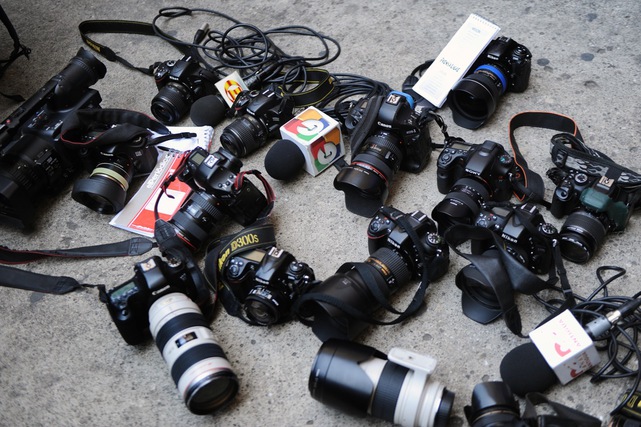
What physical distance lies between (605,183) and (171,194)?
181cm

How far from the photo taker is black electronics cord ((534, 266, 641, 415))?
204cm

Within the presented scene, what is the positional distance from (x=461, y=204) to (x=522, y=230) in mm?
288

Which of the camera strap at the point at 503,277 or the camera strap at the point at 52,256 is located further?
the camera strap at the point at 52,256

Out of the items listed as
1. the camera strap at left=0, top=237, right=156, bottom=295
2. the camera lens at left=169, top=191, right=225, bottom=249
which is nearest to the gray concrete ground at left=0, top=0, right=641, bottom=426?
the camera strap at left=0, top=237, right=156, bottom=295

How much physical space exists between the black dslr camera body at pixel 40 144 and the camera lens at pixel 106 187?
0.56 feet

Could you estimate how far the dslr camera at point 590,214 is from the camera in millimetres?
2330

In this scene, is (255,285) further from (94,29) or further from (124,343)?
(94,29)

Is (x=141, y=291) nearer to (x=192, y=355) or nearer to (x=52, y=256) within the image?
(x=192, y=355)

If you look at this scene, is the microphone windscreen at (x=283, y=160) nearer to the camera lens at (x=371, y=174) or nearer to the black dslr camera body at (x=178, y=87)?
the camera lens at (x=371, y=174)

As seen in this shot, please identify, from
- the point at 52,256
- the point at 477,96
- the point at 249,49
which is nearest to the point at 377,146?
the point at 477,96

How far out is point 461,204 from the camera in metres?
2.43

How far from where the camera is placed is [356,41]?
3.60m

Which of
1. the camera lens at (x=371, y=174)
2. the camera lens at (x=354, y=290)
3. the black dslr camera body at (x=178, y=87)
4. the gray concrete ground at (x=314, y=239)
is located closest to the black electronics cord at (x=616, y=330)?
the gray concrete ground at (x=314, y=239)

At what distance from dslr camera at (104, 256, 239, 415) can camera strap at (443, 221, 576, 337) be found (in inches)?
35.7
